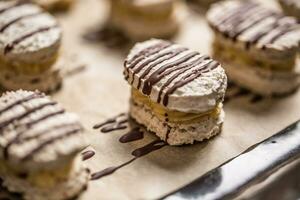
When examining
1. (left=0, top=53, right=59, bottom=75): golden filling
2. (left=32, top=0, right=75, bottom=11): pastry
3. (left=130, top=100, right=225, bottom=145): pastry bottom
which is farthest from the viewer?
(left=32, top=0, right=75, bottom=11): pastry

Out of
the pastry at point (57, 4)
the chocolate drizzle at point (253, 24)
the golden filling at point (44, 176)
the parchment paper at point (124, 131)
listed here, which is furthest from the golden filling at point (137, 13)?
the golden filling at point (44, 176)

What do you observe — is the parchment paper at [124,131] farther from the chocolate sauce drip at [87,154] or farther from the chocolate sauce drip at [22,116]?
the chocolate sauce drip at [22,116]

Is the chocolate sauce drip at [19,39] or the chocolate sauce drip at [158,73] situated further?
the chocolate sauce drip at [19,39]

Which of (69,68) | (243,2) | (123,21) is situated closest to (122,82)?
(69,68)

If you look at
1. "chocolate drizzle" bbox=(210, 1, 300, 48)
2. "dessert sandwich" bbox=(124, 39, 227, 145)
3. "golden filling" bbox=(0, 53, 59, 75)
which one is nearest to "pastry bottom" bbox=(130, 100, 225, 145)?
"dessert sandwich" bbox=(124, 39, 227, 145)

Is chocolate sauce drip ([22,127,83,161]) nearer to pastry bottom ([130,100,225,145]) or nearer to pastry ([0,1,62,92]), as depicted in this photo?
pastry bottom ([130,100,225,145])

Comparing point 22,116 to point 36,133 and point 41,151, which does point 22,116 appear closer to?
point 36,133
